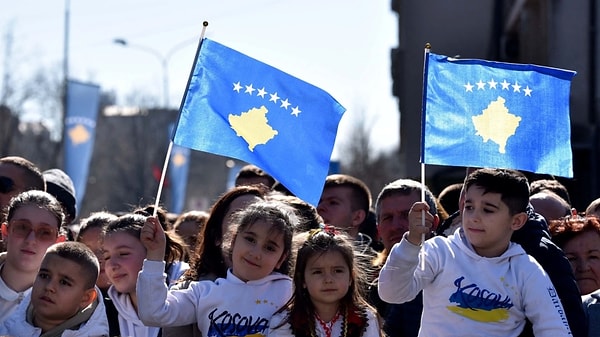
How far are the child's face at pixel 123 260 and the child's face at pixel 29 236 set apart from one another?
445 mm

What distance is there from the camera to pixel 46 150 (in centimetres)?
6438

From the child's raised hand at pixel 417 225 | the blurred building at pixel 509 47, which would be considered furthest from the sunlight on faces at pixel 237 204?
the blurred building at pixel 509 47

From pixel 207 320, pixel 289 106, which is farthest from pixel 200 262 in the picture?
pixel 289 106

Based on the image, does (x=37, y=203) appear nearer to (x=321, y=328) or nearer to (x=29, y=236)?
(x=29, y=236)

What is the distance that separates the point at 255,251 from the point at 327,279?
378 millimetres

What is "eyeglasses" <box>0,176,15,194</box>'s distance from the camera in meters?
7.73

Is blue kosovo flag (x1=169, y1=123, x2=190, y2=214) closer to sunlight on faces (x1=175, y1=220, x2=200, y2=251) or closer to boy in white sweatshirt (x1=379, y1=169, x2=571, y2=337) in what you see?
sunlight on faces (x1=175, y1=220, x2=200, y2=251)

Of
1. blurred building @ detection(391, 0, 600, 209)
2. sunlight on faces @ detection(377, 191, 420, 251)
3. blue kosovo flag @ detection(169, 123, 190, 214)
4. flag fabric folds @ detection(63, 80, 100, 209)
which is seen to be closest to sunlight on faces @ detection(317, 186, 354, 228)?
sunlight on faces @ detection(377, 191, 420, 251)

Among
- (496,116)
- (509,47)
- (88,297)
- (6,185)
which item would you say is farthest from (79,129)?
(496,116)

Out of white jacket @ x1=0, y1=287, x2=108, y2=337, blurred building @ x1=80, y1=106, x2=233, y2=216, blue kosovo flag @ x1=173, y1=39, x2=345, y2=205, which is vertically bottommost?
white jacket @ x1=0, y1=287, x2=108, y2=337

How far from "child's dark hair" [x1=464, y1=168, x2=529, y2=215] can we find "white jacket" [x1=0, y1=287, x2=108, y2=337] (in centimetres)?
198

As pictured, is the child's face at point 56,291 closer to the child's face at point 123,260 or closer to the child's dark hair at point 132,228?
the child's face at point 123,260

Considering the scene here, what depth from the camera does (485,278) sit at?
5.66m

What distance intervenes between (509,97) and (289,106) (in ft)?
3.85
